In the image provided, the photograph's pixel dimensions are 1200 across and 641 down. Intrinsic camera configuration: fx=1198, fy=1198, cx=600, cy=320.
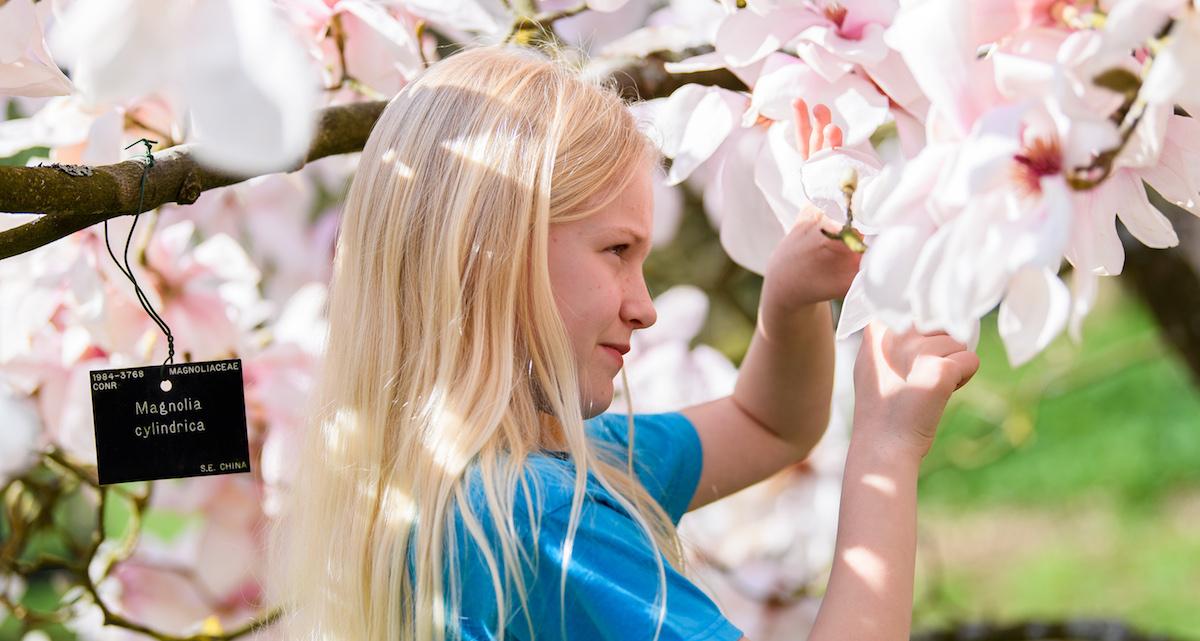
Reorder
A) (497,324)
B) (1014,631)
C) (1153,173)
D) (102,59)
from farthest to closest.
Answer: (1014,631) < (497,324) < (1153,173) < (102,59)

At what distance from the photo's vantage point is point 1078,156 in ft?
1.70

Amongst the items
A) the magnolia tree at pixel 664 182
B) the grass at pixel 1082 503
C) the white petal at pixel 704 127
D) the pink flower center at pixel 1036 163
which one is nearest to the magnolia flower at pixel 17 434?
the magnolia tree at pixel 664 182

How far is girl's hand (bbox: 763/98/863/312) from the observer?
0.91 m

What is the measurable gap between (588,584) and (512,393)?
0.17 m

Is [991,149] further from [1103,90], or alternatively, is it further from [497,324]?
[497,324]

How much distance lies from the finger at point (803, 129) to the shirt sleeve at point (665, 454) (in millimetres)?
405

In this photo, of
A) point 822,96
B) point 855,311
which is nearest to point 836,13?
point 822,96

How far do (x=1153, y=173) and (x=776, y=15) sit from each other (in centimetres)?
23

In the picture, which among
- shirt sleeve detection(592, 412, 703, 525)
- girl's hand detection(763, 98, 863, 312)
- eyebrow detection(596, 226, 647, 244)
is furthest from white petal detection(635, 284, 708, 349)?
eyebrow detection(596, 226, 647, 244)

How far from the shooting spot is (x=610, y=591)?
2.58 feet

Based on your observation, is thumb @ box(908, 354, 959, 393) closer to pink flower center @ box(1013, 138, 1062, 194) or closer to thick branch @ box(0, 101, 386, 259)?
pink flower center @ box(1013, 138, 1062, 194)

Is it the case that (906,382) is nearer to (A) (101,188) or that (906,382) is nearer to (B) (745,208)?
(B) (745,208)

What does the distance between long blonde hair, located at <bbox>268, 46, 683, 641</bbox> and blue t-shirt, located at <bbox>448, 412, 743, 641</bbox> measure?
1 cm

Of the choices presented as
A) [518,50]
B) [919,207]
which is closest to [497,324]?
[518,50]
